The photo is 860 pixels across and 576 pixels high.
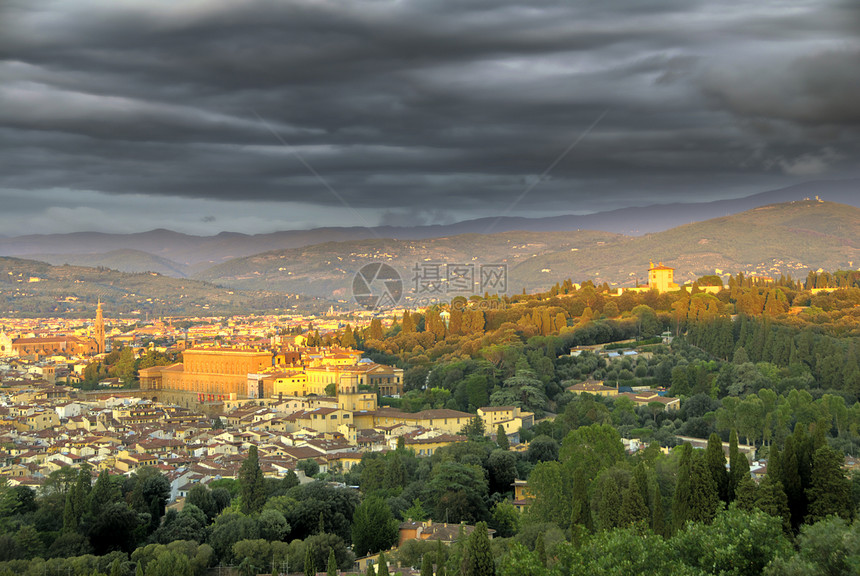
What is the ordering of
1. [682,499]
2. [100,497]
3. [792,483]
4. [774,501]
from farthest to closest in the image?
[100,497] → [682,499] → [792,483] → [774,501]

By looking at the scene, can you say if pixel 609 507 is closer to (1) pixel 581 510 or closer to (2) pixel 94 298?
(1) pixel 581 510

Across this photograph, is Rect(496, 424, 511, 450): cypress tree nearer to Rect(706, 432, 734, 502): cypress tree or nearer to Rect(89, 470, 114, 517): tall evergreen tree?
Rect(89, 470, 114, 517): tall evergreen tree

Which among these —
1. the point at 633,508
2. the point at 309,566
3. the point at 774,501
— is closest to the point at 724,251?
the point at 633,508

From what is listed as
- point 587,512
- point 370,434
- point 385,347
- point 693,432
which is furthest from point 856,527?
point 385,347

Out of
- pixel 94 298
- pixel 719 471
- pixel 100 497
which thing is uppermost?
pixel 94 298

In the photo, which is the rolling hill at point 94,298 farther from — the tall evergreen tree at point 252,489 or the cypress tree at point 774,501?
the cypress tree at point 774,501

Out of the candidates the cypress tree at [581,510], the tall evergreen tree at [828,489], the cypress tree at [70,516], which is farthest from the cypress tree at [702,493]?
the cypress tree at [70,516]

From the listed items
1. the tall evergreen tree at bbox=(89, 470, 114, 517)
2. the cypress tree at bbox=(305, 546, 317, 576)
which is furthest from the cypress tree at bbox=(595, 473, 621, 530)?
the tall evergreen tree at bbox=(89, 470, 114, 517)
